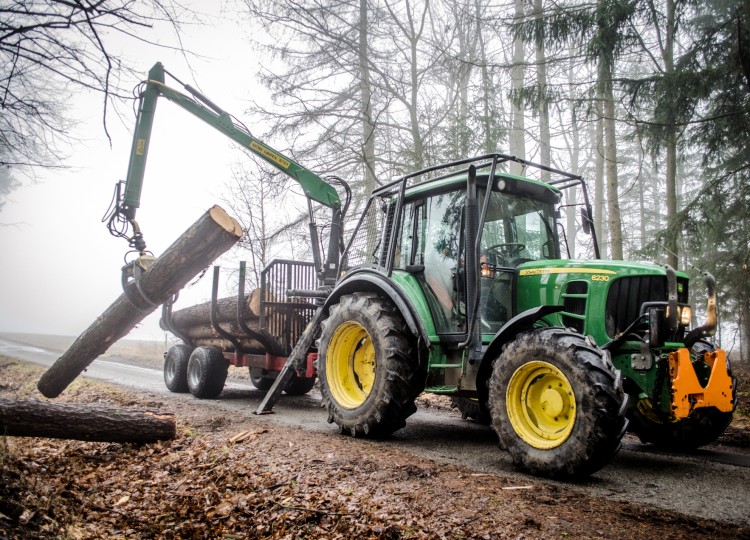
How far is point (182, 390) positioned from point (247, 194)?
6067 millimetres

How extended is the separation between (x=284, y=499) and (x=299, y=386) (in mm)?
6266

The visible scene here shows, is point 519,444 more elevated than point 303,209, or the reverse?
point 303,209

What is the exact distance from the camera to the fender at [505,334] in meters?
4.62

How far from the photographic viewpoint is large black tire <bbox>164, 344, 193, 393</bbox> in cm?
1016

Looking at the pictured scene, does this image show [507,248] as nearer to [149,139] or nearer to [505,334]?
[505,334]

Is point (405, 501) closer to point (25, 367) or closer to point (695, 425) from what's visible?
point (695, 425)

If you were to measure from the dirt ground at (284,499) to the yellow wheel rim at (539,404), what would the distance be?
0.48 m

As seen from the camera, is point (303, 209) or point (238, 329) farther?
point (303, 209)

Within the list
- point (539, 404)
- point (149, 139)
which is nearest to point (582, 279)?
point (539, 404)

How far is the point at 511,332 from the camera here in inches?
189

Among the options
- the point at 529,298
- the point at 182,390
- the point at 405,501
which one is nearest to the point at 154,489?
the point at 405,501

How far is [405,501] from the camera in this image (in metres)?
3.50

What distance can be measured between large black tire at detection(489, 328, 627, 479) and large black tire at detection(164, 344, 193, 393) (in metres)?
7.05

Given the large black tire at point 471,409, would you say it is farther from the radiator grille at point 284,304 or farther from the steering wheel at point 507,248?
the radiator grille at point 284,304
